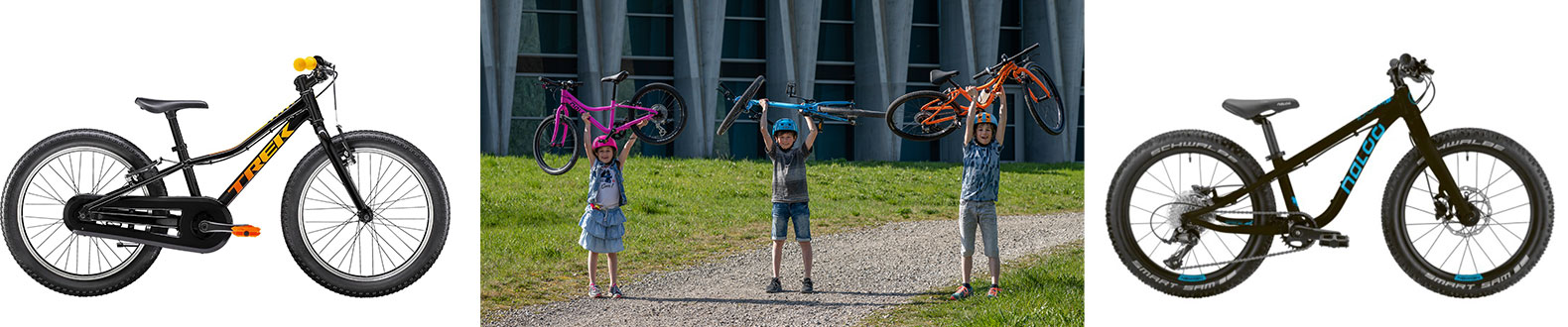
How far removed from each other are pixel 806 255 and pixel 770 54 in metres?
3.32

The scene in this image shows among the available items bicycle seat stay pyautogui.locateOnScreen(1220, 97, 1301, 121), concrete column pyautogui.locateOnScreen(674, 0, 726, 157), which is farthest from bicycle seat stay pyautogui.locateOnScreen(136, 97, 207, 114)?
bicycle seat stay pyautogui.locateOnScreen(1220, 97, 1301, 121)

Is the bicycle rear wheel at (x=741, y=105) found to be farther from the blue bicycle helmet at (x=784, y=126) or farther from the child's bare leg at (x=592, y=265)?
the child's bare leg at (x=592, y=265)

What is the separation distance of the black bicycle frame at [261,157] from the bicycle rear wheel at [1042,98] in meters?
5.37

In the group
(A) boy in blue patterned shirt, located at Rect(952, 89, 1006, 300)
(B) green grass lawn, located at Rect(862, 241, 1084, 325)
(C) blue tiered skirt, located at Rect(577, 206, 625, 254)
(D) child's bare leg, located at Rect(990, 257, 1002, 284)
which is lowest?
(B) green grass lawn, located at Rect(862, 241, 1084, 325)

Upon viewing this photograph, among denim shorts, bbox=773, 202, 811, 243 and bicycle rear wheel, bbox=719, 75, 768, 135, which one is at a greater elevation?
bicycle rear wheel, bbox=719, 75, 768, 135

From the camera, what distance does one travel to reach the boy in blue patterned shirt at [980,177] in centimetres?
905

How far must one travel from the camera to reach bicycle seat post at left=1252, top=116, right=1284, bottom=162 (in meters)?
7.86

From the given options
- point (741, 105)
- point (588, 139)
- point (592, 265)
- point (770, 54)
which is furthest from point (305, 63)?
point (770, 54)

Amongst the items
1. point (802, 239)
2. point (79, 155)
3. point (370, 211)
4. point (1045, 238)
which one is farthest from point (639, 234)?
point (79, 155)

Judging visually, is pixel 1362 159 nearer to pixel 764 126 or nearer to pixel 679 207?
pixel 764 126

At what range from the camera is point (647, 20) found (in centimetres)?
1220

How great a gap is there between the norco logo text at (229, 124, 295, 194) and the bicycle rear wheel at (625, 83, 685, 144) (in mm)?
2918

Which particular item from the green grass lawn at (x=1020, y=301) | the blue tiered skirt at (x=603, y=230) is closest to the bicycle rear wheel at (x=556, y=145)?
the blue tiered skirt at (x=603, y=230)

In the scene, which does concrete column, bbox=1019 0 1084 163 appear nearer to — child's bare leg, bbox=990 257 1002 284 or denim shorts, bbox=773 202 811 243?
child's bare leg, bbox=990 257 1002 284
